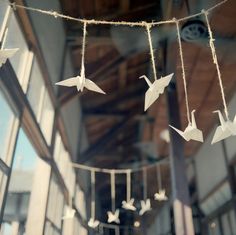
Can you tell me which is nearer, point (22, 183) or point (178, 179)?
point (178, 179)

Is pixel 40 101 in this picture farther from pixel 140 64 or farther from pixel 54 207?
pixel 140 64

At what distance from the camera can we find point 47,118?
3.61 metres

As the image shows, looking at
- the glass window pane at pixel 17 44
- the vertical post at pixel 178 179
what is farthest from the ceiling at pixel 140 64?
the glass window pane at pixel 17 44

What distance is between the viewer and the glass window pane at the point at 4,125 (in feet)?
7.39

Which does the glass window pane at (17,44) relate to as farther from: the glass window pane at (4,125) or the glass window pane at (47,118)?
the glass window pane at (47,118)

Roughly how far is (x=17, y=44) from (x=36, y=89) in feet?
2.12

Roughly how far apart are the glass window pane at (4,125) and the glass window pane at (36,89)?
22.4 inches

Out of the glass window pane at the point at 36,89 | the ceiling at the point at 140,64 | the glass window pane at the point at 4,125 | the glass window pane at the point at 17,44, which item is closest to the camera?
the glass window pane at the point at 4,125

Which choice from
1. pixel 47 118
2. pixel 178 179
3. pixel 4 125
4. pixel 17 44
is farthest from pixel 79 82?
pixel 47 118

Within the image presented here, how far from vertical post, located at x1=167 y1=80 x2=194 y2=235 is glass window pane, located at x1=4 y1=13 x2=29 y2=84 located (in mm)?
1772

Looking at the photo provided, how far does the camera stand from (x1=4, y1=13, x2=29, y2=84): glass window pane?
2422 millimetres

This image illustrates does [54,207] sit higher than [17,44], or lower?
lower

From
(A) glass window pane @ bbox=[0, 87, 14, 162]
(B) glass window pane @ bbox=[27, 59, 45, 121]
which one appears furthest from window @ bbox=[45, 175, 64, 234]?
(A) glass window pane @ bbox=[0, 87, 14, 162]

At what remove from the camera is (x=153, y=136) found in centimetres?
637
